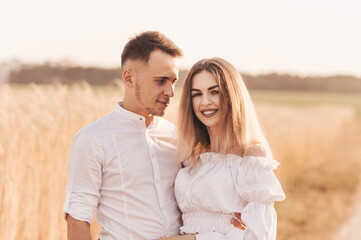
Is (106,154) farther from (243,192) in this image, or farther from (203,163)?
(243,192)

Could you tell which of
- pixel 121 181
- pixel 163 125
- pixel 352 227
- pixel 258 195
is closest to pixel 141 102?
pixel 163 125

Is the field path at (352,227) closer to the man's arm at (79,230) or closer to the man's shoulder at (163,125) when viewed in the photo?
the man's shoulder at (163,125)

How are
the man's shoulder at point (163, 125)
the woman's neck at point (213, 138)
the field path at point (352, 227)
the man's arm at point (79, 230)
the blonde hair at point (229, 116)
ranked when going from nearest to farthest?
1. the man's arm at point (79, 230)
2. the blonde hair at point (229, 116)
3. the woman's neck at point (213, 138)
4. the man's shoulder at point (163, 125)
5. the field path at point (352, 227)

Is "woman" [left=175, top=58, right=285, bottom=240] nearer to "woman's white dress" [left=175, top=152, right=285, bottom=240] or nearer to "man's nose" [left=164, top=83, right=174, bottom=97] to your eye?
"woman's white dress" [left=175, top=152, right=285, bottom=240]

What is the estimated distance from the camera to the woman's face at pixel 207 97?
8.46 ft

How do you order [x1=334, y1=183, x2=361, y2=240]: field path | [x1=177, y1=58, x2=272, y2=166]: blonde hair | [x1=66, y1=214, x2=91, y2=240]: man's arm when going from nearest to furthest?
[x1=66, y1=214, x2=91, y2=240]: man's arm, [x1=177, y1=58, x2=272, y2=166]: blonde hair, [x1=334, y1=183, x2=361, y2=240]: field path

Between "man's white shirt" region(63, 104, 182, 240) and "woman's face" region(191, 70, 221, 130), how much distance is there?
35 centimetres

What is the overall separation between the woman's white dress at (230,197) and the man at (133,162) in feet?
0.40

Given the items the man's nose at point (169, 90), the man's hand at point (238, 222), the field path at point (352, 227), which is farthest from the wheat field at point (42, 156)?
the man's hand at point (238, 222)

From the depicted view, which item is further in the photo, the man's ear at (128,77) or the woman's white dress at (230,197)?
the man's ear at (128,77)

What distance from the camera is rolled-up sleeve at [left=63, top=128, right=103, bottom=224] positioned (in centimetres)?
230

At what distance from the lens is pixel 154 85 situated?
260cm

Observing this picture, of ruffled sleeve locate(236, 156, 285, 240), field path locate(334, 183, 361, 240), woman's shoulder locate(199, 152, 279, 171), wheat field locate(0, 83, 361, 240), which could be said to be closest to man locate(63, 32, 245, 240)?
woman's shoulder locate(199, 152, 279, 171)

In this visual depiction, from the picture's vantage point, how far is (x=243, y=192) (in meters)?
2.36
